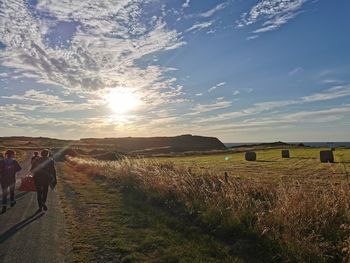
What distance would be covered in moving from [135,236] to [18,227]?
3.46 metres

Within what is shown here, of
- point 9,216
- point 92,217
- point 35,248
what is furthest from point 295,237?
point 9,216

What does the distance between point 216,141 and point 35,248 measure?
16538cm

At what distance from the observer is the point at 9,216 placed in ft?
41.5

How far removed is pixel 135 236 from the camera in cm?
991

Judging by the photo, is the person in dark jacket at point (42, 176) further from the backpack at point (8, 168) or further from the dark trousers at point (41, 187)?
the backpack at point (8, 168)

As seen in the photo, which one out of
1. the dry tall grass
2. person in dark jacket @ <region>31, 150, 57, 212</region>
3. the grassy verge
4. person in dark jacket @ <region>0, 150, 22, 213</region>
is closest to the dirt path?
the grassy verge

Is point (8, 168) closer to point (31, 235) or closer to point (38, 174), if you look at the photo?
point (38, 174)

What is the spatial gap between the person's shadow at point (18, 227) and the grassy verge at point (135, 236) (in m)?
1.01

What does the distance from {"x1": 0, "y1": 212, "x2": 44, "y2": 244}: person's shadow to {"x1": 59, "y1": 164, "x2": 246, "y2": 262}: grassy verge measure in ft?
3.30

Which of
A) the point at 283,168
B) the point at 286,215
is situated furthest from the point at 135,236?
the point at 283,168

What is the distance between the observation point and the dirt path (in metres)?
7.97

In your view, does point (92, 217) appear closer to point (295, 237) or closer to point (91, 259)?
→ point (91, 259)

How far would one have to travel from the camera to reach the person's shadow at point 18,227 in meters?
9.55

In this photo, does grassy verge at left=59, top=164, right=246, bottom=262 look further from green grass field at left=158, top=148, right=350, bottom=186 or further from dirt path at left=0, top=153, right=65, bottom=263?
green grass field at left=158, top=148, right=350, bottom=186
